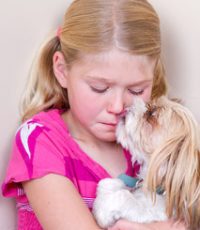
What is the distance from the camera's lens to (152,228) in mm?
1601

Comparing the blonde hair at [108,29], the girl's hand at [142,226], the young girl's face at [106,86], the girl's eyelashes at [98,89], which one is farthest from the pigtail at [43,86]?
the girl's hand at [142,226]

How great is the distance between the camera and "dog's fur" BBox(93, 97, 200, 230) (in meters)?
1.51

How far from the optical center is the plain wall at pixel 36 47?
1.72 m

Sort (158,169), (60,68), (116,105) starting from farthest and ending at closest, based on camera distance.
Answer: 1. (60,68)
2. (116,105)
3. (158,169)

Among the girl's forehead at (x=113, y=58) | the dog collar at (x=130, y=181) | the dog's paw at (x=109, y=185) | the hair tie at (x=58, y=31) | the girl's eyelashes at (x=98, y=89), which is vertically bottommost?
the dog collar at (x=130, y=181)

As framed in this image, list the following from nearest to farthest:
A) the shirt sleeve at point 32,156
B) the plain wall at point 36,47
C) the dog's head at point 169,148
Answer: the dog's head at point 169,148
the shirt sleeve at point 32,156
the plain wall at point 36,47

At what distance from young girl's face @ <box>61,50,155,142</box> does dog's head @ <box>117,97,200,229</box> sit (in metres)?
0.04

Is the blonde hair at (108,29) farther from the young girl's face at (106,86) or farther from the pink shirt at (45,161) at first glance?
the pink shirt at (45,161)

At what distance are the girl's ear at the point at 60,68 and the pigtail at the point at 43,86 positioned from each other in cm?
5

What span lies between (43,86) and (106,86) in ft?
0.88

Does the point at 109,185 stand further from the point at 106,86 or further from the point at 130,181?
the point at 106,86

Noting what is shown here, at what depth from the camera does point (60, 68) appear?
1759mm

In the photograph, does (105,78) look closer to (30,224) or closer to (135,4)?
(135,4)

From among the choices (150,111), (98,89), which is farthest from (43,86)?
(150,111)
